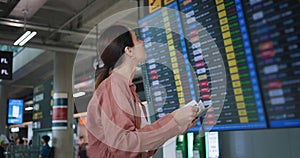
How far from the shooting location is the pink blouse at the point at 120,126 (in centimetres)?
139

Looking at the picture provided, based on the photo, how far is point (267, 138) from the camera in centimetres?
304

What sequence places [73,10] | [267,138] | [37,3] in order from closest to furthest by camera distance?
[267,138]
[37,3]
[73,10]

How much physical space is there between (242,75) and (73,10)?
588cm

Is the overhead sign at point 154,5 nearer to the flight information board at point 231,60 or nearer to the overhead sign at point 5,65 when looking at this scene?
the flight information board at point 231,60

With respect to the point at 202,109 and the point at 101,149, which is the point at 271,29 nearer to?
the point at 202,109

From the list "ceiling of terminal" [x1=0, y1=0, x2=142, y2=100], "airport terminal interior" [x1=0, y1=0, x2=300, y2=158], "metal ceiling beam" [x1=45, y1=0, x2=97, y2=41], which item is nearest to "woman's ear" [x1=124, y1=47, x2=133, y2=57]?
"airport terminal interior" [x1=0, y1=0, x2=300, y2=158]

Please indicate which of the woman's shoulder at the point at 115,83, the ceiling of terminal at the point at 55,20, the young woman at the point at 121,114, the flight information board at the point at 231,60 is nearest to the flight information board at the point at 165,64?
the flight information board at the point at 231,60

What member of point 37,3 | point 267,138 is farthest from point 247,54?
point 37,3

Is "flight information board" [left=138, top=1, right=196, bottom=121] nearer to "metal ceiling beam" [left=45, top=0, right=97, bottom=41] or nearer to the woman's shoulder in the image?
the woman's shoulder

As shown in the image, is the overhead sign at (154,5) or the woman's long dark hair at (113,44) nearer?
the woman's long dark hair at (113,44)

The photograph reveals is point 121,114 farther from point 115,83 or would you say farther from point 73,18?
point 73,18

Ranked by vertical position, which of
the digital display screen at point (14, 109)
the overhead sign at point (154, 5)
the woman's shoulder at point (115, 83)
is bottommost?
the woman's shoulder at point (115, 83)

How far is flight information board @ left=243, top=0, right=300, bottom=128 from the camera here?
1.31 metres

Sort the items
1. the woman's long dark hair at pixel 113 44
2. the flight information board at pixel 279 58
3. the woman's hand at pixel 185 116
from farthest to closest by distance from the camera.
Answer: the woman's long dark hair at pixel 113 44 < the woman's hand at pixel 185 116 < the flight information board at pixel 279 58
